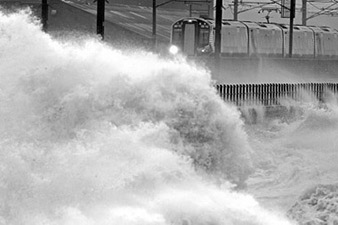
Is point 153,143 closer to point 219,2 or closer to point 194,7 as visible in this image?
point 219,2

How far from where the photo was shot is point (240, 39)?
1490 inches

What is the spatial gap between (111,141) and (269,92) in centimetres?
1804

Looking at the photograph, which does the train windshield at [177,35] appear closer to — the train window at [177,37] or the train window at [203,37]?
the train window at [177,37]

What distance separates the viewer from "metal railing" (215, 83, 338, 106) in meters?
26.4

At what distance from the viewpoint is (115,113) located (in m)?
11.8

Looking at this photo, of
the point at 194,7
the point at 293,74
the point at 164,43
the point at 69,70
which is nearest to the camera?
the point at 69,70

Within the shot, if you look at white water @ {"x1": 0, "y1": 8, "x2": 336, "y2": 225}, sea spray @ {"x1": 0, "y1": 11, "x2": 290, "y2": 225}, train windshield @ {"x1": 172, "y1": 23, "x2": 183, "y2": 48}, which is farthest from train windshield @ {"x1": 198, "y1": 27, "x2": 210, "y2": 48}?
sea spray @ {"x1": 0, "y1": 11, "x2": 290, "y2": 225}

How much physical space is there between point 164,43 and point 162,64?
37.9m

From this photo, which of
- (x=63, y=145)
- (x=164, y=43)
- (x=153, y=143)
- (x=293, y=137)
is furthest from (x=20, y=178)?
(x=164, y=43)

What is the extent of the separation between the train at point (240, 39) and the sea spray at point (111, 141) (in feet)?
73.8

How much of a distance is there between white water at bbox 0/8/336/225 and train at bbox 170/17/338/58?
22.5 m

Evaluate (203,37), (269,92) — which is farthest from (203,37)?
(269,92)

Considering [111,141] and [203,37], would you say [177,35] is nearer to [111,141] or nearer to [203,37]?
[203,37]

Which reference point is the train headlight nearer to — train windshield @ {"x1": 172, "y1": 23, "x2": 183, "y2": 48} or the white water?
train windshield @ {"x1": 172, "y1": 23, "x2": 183, "y2": 48}
